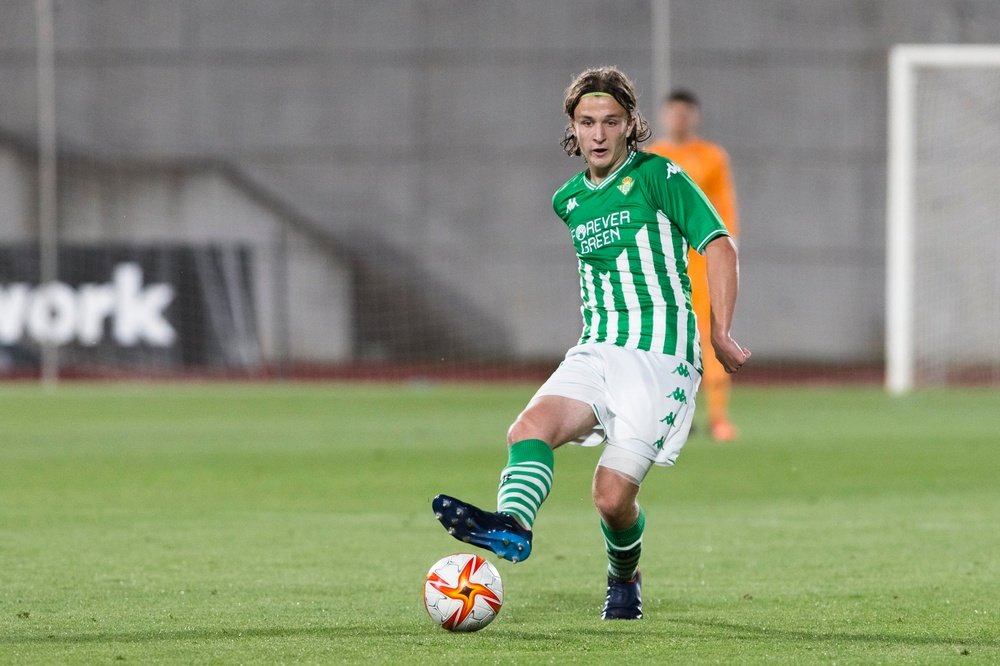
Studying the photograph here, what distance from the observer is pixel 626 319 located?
16.9ft

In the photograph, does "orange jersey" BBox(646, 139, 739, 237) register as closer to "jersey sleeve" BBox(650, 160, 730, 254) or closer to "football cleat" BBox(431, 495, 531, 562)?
"jersey sleeve" BBox(650, 160, 730, 254)

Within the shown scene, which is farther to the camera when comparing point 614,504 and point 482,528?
point 614,504

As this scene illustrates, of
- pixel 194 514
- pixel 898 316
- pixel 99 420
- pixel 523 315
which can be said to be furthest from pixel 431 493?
pixel 523 315

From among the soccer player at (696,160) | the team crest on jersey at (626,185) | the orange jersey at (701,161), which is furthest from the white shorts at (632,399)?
the orange jersey at (701,161)

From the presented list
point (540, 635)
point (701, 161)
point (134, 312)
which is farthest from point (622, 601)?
point (134, 312)

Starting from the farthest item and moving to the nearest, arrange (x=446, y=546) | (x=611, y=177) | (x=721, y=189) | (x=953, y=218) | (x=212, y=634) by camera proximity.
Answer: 1. (x=953, y=218)
2. (x=721, y=189)
3. (x=446, y=546)
4. (x=611, y=177)
5. (x=212, y=634)

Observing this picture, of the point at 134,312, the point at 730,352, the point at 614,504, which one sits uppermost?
the point at 730,352

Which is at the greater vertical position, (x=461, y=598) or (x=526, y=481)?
(x=526, y=481)

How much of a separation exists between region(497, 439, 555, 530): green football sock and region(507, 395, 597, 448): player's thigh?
36mm

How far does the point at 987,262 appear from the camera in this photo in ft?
64.2

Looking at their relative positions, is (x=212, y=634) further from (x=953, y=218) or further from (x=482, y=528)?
(x=953, y=218)

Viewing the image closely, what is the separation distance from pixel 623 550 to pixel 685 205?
1033 millimetres

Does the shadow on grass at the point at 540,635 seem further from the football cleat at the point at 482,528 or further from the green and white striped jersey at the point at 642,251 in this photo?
the green and white striped jersey at the point at 642,251

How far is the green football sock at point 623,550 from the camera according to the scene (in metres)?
5.10
